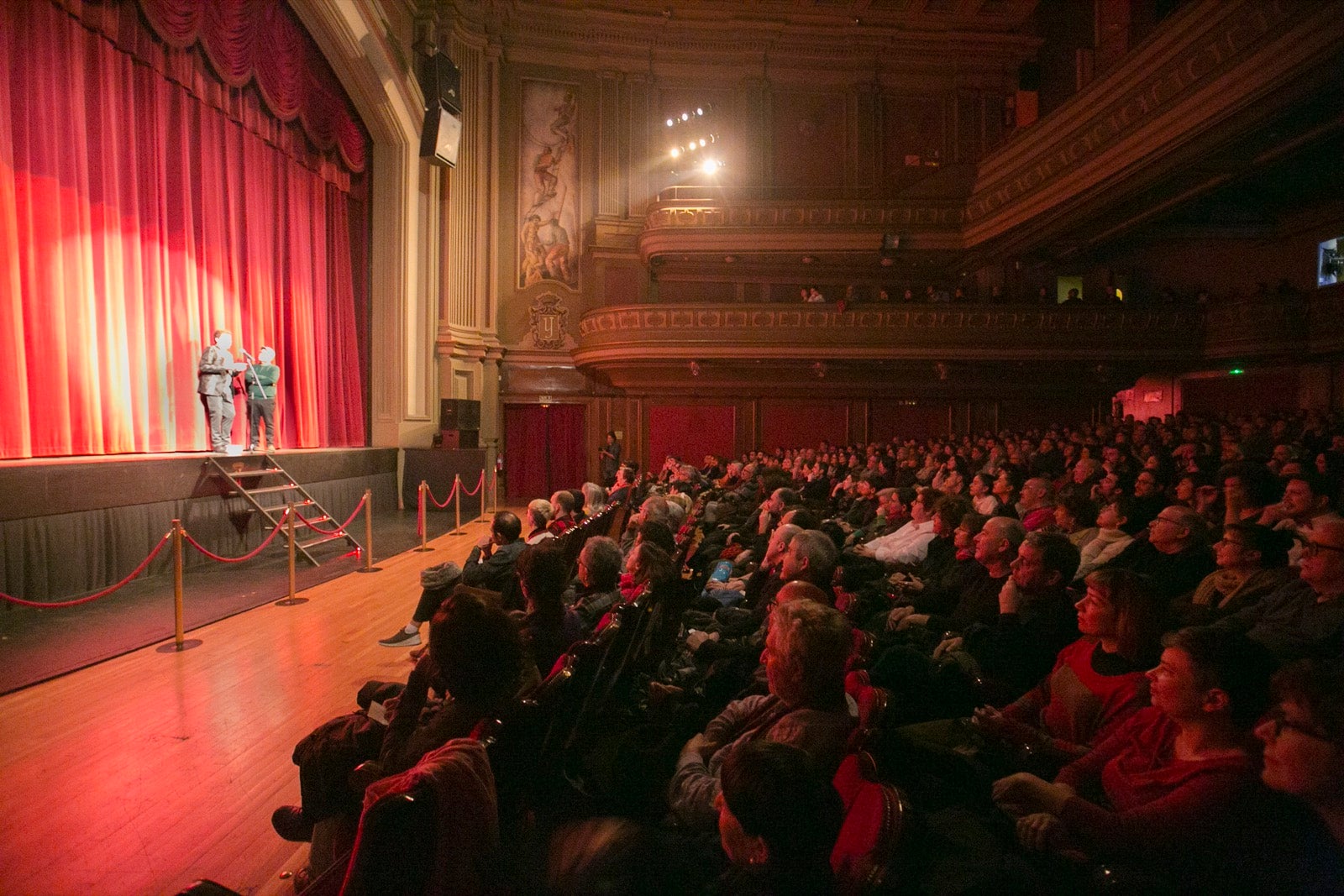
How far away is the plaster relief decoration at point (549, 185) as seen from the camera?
14273 mm

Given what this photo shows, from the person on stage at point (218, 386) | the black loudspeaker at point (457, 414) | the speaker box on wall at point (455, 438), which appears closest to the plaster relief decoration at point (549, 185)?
the black loudspeaker at point (457, 414)

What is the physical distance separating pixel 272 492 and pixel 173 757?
16.0 feet

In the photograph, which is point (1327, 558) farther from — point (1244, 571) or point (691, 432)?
point (691, 432)

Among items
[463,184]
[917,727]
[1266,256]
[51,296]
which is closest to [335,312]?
[463,184]

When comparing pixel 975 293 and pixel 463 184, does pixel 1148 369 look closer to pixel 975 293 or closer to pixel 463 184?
pixel 975 293

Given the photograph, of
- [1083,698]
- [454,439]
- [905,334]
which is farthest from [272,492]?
[905,334]

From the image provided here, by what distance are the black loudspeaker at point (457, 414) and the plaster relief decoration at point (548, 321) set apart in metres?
2.87

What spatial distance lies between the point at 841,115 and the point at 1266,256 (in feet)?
28.0

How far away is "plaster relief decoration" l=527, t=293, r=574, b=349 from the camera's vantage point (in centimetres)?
1427

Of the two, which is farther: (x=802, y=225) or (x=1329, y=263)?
(x=802, y=225)

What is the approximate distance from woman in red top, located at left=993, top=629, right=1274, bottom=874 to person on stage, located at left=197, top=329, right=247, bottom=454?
7.56 metres

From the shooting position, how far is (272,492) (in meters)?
7.23

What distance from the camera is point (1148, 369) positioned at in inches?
538

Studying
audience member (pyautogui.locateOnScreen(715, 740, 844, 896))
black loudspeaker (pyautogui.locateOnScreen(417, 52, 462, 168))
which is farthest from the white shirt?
black loudspeaker (pyautogui.locateOnScreen(417, 52, 462, 168))
